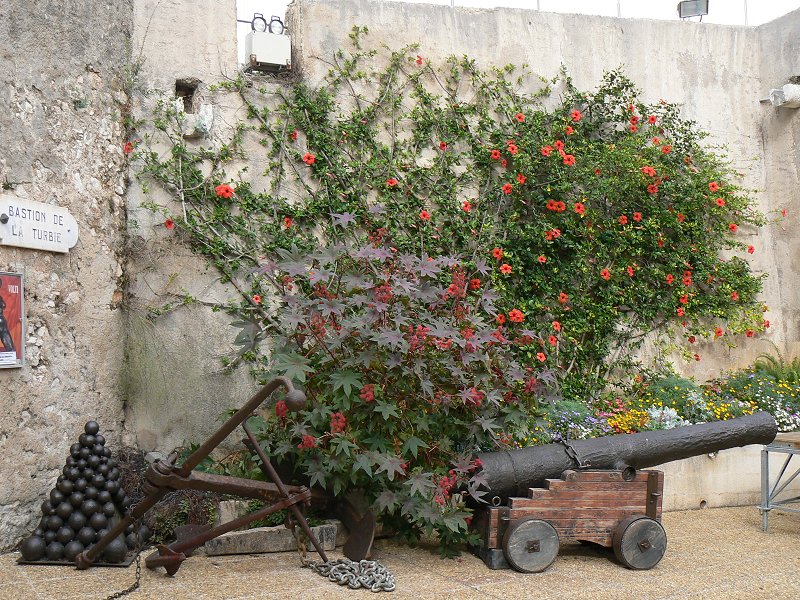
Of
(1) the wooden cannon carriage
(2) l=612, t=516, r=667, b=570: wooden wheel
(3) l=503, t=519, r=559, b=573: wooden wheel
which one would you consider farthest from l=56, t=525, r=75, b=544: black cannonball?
(2) l=612, t=516, r=667, b=570: wooden wheel

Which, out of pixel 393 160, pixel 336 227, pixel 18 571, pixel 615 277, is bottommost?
pixel 18 571

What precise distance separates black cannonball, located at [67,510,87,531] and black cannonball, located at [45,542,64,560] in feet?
0.39

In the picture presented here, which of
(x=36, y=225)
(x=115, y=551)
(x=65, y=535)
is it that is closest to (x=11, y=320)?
(x=36, y=225)

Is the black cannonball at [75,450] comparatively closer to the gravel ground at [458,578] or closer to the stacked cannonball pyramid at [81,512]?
the stacked cannonball pyramid at [81,512]

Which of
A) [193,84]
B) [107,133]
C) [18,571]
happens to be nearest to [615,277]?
[193,84]

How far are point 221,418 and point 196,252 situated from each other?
127 cm

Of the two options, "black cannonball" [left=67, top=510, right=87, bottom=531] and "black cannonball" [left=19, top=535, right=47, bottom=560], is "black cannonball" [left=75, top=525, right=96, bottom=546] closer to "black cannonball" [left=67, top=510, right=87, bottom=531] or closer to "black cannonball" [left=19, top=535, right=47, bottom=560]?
"black cannonball" [left=67, top=510, right=87, bottom=531]

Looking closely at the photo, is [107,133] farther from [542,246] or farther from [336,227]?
[542,246]

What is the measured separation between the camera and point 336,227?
6.66m

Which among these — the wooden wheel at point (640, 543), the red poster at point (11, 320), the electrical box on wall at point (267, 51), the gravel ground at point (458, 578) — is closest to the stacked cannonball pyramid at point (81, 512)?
the gravel ground at point (458, 578)

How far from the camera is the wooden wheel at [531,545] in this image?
15.2ft

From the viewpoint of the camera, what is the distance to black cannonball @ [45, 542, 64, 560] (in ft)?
14.8

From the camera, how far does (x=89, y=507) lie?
4582 millimetres

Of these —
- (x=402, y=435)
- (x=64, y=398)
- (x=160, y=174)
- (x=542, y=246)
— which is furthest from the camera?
(x=542, y=246)
